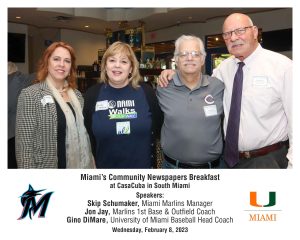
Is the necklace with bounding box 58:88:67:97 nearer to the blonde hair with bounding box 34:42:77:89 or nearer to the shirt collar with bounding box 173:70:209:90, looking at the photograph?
the blonde hair with bounding box 34:42:77:89

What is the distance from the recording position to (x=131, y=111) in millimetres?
1680

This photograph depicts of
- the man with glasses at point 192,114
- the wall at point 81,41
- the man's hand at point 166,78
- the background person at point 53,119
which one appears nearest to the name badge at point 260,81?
the man with glasses at point 192,114

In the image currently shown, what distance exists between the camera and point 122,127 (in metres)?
1.65

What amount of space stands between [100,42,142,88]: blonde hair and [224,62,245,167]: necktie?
1.78 ft

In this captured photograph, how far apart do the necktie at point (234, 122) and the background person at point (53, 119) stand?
776mm

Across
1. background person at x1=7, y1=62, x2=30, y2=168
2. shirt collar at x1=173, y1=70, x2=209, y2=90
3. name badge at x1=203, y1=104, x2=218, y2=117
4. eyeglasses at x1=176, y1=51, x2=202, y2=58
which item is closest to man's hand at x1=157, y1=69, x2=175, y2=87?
shirt collar at x1=173, y1=70, x2=209, y2=90

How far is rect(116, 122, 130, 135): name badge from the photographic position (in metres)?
1.65

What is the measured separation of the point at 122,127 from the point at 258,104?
0.71 meters

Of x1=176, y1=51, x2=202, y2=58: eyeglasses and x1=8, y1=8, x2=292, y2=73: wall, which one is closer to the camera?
x1=176, y1=51, x2=202, y2=58: eyeglasses

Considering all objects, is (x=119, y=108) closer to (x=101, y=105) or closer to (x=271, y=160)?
(x=101, y=105)
